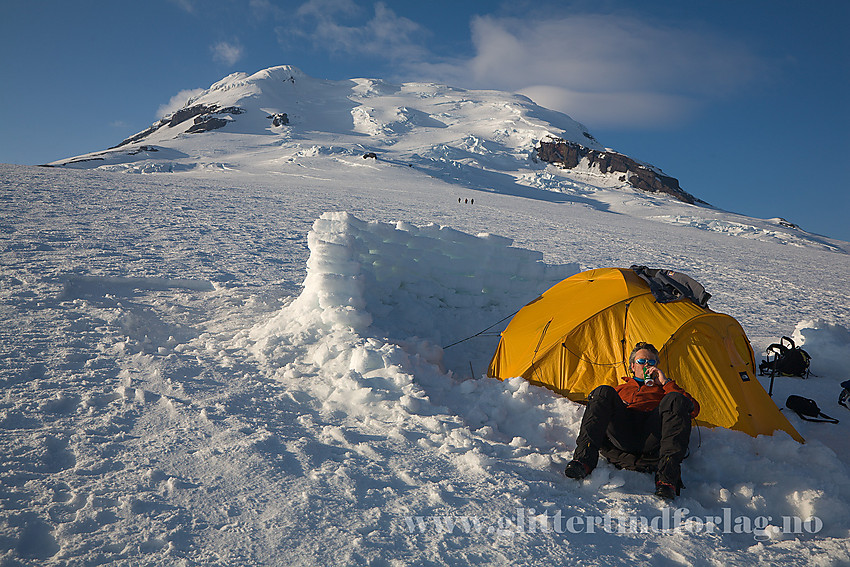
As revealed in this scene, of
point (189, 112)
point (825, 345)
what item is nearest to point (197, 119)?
point (189, 112)

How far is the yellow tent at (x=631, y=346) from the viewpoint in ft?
13.6

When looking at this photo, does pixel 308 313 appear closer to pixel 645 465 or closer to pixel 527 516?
pixel 527 516

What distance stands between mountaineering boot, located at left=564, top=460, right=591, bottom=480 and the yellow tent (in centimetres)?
131

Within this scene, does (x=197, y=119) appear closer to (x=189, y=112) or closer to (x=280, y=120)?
(x=189, y=112)

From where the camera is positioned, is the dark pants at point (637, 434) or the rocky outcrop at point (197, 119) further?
the rocky outcrop at point (197, 119)

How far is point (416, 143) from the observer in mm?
61531

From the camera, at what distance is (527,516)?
9.20 ft

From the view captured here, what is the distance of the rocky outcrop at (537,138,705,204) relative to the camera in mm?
63509

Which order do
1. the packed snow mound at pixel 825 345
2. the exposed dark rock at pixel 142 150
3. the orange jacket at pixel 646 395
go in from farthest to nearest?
the exposed dark rock at pixel 142 150 < the packed snow mound at pixel 825 345 < the orange jacket at pixel 646 395

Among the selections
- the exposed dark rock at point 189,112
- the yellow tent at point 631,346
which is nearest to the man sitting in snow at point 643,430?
the yellow tent at point 631,346

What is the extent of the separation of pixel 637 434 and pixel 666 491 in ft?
1.62

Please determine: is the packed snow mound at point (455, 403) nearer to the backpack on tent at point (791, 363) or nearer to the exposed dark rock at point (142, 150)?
the backpack on tent at point (791, 363)

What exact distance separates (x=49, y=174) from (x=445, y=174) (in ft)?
101

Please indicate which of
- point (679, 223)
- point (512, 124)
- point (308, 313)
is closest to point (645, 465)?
point (308, 313)
